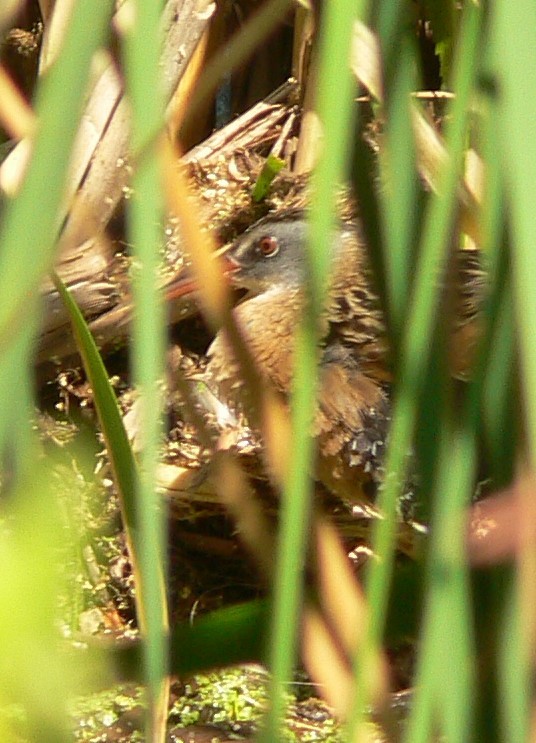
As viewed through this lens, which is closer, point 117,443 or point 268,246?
point 117,443

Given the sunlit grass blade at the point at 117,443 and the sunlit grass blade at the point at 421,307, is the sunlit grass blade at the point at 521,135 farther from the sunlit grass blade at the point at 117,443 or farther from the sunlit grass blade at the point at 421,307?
the sunlit grass blade at the point at 117,443

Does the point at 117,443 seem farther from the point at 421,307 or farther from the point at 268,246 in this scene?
the point at 268,246

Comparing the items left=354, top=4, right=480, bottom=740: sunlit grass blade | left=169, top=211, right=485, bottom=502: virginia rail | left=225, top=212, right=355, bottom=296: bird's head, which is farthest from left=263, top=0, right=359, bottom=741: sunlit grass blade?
left=225, top=212, right=355, bottom=296: bird's head

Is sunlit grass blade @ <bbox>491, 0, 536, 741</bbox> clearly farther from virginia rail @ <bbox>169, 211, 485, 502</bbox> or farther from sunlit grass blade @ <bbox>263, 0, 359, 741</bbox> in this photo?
virginia rail @ <bbox>169, 211, 485, 502</bbox>

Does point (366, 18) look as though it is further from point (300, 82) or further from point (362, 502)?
point (300, 82)

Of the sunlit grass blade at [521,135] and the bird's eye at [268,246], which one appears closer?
the sunlit grass blade at [521,135]

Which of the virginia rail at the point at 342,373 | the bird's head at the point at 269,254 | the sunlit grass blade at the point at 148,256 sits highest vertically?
the sunlit grass blade at the point at 148,256

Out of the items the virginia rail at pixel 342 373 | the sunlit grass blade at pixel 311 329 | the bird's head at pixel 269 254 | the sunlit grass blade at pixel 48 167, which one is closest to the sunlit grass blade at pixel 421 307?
the sunlit grass blade at pixel 311 329

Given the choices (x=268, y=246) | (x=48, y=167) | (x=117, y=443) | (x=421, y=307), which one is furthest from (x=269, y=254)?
(x=48, y=167)
